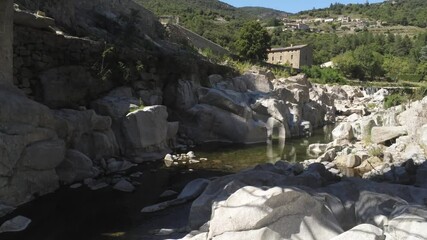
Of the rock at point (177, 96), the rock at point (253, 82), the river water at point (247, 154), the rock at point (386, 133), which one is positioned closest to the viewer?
the river water at point (247, 154)

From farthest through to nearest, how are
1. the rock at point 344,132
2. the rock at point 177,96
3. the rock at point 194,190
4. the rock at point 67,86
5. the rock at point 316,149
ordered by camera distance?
the rock at point 177,96 < the rock at point 344,132 < the rock at point 316,149 < the rock at point 67,86 < the rock at point 194,190

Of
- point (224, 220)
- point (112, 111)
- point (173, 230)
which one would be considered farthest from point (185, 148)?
point (224, 220)

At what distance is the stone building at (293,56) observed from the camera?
6247 centimetres

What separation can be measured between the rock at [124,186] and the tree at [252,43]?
36.0m

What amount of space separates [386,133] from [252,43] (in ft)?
101

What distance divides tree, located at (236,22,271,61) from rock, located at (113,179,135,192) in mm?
35983

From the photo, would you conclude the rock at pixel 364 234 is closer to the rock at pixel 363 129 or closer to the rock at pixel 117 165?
the rock at pixel 117 165

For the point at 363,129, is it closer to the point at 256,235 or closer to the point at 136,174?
the point at 136,174

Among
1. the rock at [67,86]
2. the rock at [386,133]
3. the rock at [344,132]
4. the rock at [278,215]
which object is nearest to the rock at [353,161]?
the rock at [386,133]

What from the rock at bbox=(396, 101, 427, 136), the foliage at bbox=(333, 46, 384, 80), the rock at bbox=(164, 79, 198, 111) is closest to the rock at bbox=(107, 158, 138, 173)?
the rock at bbox=(164, 79, 198, 111)

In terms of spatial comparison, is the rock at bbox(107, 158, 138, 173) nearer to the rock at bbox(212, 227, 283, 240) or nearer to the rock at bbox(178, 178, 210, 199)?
the rock at bbox(178, 178, 210, 199)

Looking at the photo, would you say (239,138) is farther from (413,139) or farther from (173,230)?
(173,230)

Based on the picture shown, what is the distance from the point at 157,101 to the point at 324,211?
1231cm

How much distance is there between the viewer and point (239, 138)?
61.7ft
